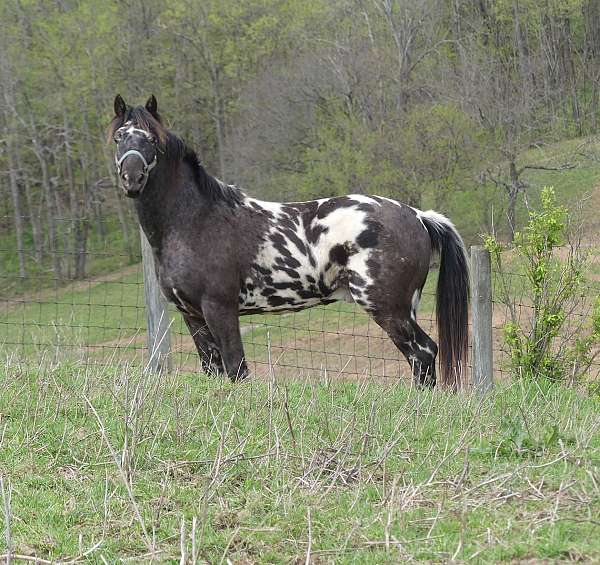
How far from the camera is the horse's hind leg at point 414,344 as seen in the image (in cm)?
688

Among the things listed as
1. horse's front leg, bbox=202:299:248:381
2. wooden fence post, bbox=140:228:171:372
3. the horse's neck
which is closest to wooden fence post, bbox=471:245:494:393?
horse's front leg, bbox=202:299:248:381

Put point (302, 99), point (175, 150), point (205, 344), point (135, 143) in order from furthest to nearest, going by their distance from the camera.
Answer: point (302, 99) < point (205, 344) < point (175, 150) < point (135, 143)

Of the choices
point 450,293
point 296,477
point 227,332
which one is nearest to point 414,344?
point 450,293

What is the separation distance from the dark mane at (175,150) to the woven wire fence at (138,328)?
1065 millimetres

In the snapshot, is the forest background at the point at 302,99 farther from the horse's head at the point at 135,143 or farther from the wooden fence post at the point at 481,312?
the horse's head at the point at 135,143

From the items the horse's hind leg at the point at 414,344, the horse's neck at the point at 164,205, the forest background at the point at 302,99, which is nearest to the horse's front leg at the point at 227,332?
the horse's neck at the point at 164,205

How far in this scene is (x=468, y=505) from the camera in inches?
140

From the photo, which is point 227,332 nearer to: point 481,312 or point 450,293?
point 450,293

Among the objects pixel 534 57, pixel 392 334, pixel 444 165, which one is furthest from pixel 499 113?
pixel 392 334

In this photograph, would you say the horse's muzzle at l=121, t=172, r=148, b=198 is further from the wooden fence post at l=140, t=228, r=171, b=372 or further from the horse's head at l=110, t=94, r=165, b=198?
the wooden fence post at l=140, t=228, r=171, b=372

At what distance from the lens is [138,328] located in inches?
294

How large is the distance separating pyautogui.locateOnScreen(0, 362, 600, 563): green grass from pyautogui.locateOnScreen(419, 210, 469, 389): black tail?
1.34m

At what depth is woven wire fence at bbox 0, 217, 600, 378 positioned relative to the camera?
25.8 ft

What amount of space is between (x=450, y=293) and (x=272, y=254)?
4.74ft
